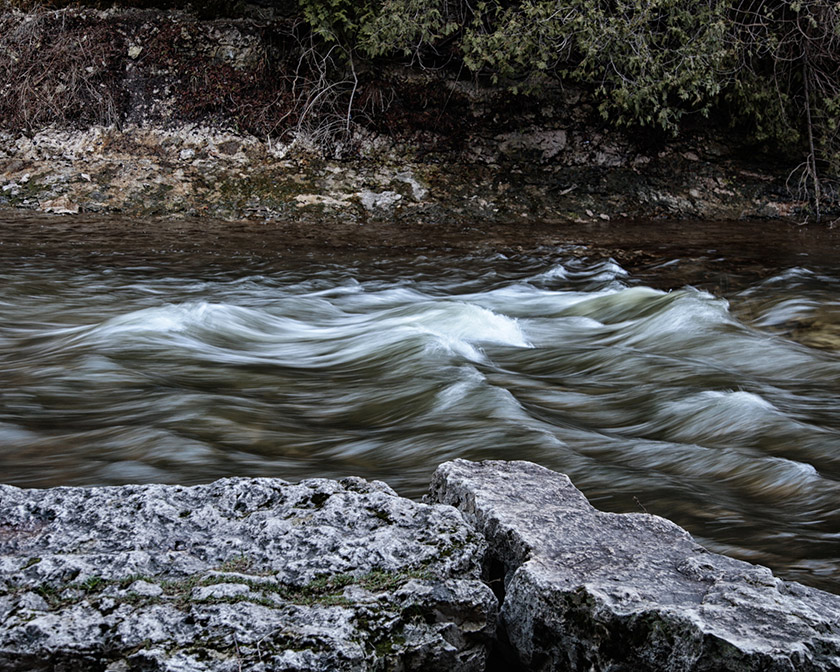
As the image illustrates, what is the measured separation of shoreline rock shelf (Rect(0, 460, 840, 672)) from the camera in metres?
1.45

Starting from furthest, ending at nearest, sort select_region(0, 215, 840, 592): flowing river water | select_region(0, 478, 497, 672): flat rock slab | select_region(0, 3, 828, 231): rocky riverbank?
select_region(0, 3, 828, 231): rocky riverbank < select_region(0, 215, 840, 592): flowing river water < select_region(0, 478, 497, 672): flat rock slab

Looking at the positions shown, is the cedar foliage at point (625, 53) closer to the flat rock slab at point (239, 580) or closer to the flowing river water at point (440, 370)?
the flowing river water at point (440, 370)

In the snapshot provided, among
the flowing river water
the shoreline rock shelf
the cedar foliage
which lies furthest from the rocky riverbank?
the shoreline rock shelf

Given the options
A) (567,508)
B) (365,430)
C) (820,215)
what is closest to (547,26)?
(820,215)

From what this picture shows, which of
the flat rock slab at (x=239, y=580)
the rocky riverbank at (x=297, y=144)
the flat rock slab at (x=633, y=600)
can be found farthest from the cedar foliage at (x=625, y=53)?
the flat rock slab at (x=239, y=580)

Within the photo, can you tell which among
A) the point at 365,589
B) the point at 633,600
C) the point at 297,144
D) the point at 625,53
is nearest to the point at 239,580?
the point at 365,589

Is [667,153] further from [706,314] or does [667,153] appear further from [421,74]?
[706,314]

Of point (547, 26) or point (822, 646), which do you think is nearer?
point (822, 646)

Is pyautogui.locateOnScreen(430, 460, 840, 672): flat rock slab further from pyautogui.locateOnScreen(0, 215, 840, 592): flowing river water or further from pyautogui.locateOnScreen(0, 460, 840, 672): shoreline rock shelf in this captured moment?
pyautogui.locateOnScreen(0, 215, 840, 592): flowing river water

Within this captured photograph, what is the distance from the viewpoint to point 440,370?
4.27 meters

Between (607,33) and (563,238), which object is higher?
(607,33)

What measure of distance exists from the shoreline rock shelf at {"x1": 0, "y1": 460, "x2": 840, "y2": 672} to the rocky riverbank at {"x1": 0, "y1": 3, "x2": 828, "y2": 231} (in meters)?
7.33

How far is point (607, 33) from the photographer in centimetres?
847

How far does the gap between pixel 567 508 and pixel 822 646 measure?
712mm
